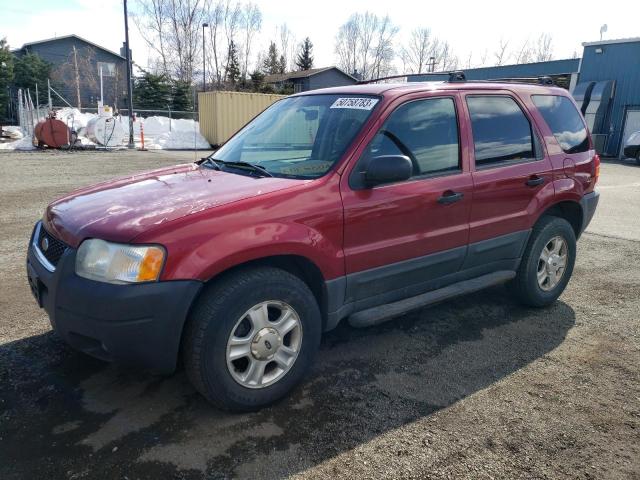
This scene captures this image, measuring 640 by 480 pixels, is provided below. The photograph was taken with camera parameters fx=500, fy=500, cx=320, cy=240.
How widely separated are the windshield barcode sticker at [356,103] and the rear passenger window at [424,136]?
0.55 feet

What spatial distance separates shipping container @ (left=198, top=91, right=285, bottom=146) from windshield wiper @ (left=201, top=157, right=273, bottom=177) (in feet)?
68.2

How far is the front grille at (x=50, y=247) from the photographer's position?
2838mm

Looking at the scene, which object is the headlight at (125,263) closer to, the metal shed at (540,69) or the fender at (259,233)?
the fender at (259,233)

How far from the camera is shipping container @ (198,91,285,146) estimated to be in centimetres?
2434

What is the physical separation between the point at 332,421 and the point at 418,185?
1.63 meters

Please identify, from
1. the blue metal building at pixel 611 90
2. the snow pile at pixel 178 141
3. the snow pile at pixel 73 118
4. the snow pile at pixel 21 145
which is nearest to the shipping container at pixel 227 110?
the snow pile at pixel 178 141

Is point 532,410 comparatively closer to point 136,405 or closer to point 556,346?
point 556,346

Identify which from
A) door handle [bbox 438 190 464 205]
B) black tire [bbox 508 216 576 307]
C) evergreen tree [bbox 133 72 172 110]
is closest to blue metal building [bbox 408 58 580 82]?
evergreen tree [bbox 133 72 172 110]

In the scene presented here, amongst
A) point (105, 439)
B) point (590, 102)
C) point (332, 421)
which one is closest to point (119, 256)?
point (105, 439)

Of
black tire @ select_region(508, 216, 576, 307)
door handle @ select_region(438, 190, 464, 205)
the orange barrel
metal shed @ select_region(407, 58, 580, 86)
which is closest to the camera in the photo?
door handle @ select_region(438, 190, 464, 205)

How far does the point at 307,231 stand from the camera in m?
2.93

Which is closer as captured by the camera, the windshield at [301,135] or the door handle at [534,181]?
the windshield at [301,135]

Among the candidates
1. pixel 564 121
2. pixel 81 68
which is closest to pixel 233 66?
pixel 81 68

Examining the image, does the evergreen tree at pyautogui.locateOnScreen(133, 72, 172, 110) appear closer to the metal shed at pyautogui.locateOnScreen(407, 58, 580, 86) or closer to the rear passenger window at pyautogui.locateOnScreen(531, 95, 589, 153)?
the metal shed at pyautogui.locateOnScreen(407, 58, 580, 86)
